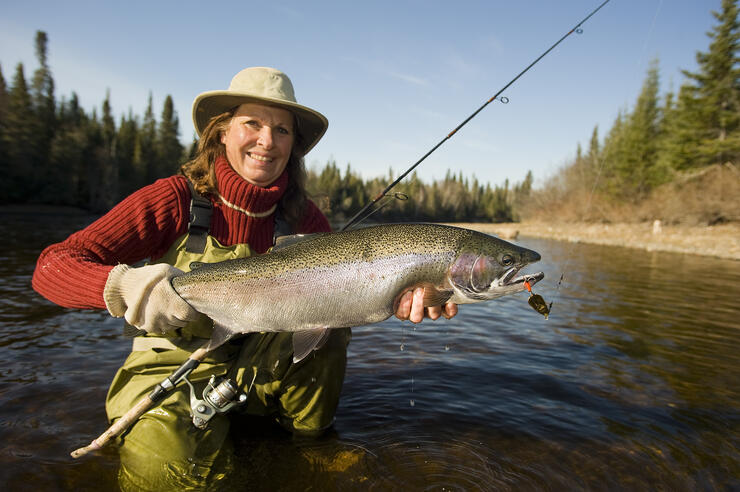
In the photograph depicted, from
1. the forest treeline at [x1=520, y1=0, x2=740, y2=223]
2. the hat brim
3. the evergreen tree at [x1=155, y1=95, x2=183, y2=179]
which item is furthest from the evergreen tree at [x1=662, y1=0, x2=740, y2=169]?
the evergreen tree at [x1=155, y1=95, x2=183, y2=179]

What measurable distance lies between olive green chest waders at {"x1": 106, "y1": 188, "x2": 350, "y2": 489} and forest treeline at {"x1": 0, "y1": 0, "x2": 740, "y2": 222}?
61.5 feet

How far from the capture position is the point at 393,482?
9.73 feet

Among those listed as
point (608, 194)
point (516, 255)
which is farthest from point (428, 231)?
point (608, 194)

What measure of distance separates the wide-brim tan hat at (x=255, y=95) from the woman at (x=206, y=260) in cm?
1

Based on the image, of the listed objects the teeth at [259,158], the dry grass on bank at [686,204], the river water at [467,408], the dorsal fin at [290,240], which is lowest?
the river water at [467,408]

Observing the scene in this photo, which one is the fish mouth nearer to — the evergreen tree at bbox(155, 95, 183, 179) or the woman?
the woman

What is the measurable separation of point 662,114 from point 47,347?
186 ft

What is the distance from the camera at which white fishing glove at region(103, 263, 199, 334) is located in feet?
8.30

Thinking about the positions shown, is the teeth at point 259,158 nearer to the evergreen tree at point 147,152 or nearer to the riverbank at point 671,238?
the riverbank at point 671,238

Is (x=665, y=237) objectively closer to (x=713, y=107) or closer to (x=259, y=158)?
(x=713, y=107)

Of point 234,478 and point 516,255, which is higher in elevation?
point 516,255

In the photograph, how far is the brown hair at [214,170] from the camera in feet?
11.1

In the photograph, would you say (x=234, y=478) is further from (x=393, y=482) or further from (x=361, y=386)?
(x=361, y=386)

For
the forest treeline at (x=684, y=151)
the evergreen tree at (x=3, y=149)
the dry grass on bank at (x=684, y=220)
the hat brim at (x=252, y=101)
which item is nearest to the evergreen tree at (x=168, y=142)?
the evergreen tree at (x=3, y=149)
